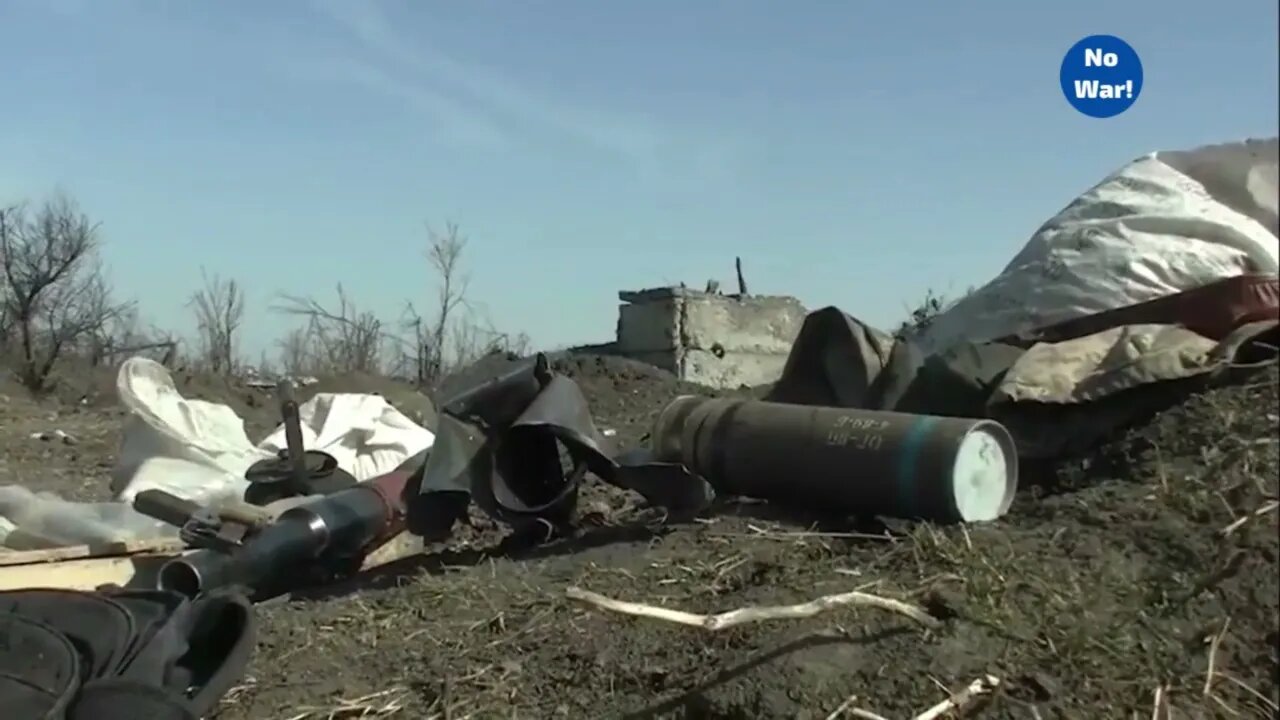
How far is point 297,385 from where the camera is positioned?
41.7ft

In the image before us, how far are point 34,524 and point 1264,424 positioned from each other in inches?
164

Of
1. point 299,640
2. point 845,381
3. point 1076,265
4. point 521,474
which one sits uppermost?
point 1076,265

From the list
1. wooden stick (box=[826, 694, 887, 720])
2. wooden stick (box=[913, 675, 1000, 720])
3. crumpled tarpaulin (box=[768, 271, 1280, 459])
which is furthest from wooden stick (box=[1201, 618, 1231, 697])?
crumpled tarpaulin (box=[768, 271, 1280, 459])

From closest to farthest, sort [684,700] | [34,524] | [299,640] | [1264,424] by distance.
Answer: [684,700], [1264,424], [299,640], [34,524]

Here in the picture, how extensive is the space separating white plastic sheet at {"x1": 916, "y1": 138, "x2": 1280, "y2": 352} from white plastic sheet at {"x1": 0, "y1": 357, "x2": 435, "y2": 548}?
291cm

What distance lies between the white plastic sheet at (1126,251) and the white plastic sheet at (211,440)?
2912mm

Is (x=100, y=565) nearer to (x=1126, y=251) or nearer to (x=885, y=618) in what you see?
(x=885, y=618)

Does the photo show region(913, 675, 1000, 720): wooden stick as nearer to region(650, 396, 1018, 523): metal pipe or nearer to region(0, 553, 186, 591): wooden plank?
region(650, 396, 1018, 523): metal pipe

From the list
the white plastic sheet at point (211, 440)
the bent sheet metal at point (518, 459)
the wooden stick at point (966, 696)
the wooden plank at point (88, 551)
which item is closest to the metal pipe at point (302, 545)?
the bent sheet metal at point (518, 459)

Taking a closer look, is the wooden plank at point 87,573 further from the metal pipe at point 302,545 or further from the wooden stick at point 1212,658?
the wooden stick at point 1212,658

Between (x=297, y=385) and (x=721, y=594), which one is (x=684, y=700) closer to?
(x=721, y=594)

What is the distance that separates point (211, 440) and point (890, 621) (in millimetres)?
4365

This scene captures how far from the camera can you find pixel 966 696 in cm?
215

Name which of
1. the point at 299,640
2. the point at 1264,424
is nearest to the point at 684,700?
the point at 299,640
